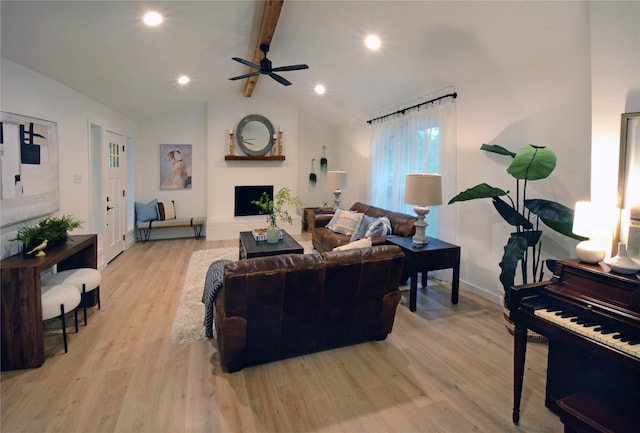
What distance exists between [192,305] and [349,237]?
2368 mm

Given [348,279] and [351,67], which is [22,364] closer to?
[348,279]

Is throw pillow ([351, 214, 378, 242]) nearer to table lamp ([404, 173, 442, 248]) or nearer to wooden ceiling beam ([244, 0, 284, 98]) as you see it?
table lamp ([404, 173, 442, 248])

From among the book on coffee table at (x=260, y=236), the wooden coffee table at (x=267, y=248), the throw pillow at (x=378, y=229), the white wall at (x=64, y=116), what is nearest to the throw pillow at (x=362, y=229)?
the throw pillow at (x=378, y=229)

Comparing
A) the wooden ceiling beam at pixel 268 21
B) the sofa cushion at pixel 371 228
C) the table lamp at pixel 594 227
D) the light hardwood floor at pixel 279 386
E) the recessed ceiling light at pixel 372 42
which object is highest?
the wooden ceiling beam at pixel 268 21

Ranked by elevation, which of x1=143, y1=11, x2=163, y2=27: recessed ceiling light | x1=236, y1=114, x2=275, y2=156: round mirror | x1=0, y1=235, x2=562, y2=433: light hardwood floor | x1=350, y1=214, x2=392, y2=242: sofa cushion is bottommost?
x1=0, y1=235, x2=562, y2=433: light hardwood floor

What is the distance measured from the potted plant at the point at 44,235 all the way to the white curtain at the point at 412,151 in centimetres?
416

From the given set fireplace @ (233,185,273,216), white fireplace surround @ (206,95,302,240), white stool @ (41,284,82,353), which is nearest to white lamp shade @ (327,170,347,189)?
white fireplace surround @ (206,95,302,240)

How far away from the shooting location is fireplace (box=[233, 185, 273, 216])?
722 centimetres

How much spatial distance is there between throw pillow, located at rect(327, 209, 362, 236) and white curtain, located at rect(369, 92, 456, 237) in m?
0.78

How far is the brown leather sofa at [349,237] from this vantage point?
436cm

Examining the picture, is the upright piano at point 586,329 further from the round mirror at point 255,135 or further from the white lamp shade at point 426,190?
the round mirror at point 255,135

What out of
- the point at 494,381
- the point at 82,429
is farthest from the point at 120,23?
the point at 494,381

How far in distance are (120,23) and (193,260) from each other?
338 cm

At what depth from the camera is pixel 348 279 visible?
245 centimetres
